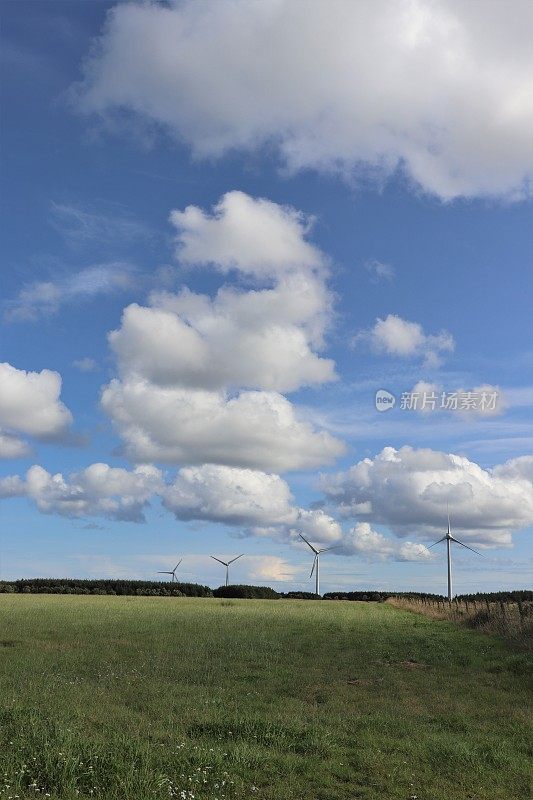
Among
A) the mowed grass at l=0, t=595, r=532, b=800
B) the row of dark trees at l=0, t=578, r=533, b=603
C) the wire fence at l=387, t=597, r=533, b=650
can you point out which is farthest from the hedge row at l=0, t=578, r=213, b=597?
the mowed grass at l=0, t=595, r=532, b=800

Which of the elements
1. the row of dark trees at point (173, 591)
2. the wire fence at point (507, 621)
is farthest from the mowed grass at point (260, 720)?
the row of dark trees at point (173, 591)

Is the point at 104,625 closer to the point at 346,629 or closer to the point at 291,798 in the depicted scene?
the point at 346,629

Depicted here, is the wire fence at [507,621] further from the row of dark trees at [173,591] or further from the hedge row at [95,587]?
the hedge row at [95,587]

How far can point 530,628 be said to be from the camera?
3828 cm

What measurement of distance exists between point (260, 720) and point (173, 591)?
362 ft

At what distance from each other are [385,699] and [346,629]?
25.7 metres

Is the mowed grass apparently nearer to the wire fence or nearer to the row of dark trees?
the wire fence

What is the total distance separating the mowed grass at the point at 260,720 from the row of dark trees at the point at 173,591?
81.8 meters

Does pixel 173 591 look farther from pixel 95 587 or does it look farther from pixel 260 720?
pixel 260 720

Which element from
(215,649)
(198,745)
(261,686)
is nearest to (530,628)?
(215,649)

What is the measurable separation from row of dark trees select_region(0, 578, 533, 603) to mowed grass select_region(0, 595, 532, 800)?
81.8 metres

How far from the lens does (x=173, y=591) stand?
12294 centimetres

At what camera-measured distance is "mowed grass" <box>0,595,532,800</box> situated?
42.7ft

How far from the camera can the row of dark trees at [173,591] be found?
112 meters
